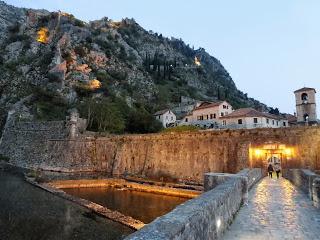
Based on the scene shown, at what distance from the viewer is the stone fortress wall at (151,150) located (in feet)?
95.3

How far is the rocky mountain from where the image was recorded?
6231cm

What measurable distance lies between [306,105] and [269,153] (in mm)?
12132

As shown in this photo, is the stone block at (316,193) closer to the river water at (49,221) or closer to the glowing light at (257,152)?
the river water at (49,221)

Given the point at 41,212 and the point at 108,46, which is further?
the point at 108,46

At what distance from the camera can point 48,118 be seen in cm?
5959

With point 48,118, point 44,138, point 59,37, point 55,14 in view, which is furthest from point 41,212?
point 55,14

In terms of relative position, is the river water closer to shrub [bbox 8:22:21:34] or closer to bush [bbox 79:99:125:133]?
bush [bbox 79:99:125:133]

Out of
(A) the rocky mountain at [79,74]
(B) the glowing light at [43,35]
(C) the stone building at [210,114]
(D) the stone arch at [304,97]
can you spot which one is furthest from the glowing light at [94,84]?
(D) the stone arch at [304,97]

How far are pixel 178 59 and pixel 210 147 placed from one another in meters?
109

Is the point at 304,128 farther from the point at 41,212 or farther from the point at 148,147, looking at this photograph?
the point at 41,212

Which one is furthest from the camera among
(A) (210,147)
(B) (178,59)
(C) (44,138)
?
(B) (178,59)

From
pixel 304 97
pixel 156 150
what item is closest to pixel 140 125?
pixel 156 150

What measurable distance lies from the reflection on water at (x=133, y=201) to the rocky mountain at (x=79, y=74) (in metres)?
24.0

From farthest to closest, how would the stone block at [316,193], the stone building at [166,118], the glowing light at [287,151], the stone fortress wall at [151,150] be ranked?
the stone building at [166,118] < the stone fortress wall at [151,150] < the glowing light at [287,151] < the stone block at [316,193]
